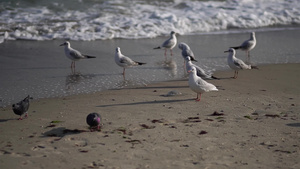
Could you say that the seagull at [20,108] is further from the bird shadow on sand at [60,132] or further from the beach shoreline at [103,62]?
the beach shoreline at [103,62]

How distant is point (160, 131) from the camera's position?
207 inches

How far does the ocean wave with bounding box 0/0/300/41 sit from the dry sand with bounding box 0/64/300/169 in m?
5.96

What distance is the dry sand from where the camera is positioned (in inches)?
174

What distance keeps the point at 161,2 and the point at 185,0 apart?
1.18 meters

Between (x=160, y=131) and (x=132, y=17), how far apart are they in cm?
992

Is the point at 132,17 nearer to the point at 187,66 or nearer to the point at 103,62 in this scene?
the point at 103,62

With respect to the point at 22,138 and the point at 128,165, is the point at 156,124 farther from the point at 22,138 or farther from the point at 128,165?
the point at 22,138

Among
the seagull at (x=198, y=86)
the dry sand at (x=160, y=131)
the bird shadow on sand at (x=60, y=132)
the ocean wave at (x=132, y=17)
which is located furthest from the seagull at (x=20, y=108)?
the ocean wave at (x=132, y=17)

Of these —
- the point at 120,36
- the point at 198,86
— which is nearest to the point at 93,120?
the point at 198,86

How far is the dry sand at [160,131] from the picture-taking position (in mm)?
4414

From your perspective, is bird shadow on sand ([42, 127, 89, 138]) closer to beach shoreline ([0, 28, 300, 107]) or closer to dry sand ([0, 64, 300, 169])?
dry sand ([0, 64, 300, 169])

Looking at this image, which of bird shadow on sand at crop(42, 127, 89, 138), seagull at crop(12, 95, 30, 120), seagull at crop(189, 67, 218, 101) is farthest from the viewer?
seagull at crop(189, 67, 218, 101)

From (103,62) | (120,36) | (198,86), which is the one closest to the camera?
(198,86)

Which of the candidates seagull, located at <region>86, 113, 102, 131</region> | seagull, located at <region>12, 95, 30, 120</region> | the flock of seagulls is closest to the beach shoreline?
the flock of seagulls
